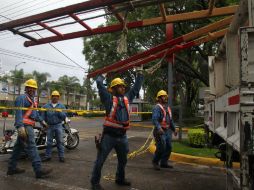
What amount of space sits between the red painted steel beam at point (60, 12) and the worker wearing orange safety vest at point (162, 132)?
140 inches

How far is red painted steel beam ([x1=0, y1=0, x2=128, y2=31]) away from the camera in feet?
18.3

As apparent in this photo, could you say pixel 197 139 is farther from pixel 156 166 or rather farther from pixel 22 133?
pixel 22 133

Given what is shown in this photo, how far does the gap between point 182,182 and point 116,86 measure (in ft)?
7.67

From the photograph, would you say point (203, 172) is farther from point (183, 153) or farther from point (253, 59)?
point (253, 59)

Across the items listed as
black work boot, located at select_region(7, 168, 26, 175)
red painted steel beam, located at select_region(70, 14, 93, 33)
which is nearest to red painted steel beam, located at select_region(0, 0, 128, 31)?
red painted steel beam, located at select_region(70, 14, 93, 33)

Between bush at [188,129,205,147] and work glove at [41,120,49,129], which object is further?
bush at [188,129,205,147]

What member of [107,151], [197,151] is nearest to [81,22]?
[107,151]

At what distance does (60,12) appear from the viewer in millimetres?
6008

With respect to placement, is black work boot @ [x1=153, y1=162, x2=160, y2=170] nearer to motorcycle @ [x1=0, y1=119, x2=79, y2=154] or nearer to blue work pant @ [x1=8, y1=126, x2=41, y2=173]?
blue work pant @ [x1=8, y1=126, x2=41, y2=173]

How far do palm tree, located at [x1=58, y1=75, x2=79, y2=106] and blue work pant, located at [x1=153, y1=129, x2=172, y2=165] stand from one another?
3303 inches

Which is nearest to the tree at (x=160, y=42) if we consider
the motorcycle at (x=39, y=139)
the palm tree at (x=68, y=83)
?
the motorcycle at (x=39, y=139)

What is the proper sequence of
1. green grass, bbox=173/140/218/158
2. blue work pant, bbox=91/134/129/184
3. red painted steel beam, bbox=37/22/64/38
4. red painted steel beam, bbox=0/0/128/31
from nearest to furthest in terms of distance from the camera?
red painted steel beam, bbox=0/0/128/31 < blue work pant, bbox=91/134/129/184 < red painted steel beam, bbox=37/22/64/38 < green grass, bbox=173/140/218/158

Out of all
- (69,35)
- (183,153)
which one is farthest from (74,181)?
(183,153)

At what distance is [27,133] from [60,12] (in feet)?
8.46
